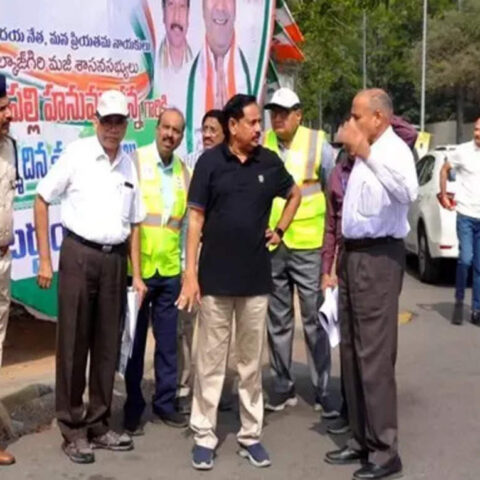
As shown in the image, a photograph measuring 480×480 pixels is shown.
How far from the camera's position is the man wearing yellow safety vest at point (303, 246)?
5758 mm

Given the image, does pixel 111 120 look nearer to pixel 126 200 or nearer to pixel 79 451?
pixel 126 200

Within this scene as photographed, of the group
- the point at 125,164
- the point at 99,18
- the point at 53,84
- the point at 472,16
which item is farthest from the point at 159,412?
the point at 472,16

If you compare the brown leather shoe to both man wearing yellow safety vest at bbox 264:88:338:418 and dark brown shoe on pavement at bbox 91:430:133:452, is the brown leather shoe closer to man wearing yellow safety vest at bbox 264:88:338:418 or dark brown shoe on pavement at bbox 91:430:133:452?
dark brown shoe on pavement at bbox 91:430:133:452

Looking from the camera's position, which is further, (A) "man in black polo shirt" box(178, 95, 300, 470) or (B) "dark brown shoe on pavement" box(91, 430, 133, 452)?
(B) "dark brown shoe on pavement" box(91, 430, 133, 452)

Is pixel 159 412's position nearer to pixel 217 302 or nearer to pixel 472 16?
pixel 217 302

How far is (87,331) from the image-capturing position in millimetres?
5012

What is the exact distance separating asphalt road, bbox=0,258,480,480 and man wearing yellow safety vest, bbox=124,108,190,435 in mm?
284

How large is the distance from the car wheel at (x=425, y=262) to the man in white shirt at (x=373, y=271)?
20.4 feet

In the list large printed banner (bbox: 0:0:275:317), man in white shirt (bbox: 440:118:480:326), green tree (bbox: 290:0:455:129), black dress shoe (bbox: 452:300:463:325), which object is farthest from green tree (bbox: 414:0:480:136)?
large printed banner (bbox: 0:0:275:317)

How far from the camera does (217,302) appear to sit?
4867 mm

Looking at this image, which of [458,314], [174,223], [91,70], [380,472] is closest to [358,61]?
[458,314]

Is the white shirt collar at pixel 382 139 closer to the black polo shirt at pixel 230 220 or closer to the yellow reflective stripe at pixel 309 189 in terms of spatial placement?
the black polo shirt at pixel 230 220

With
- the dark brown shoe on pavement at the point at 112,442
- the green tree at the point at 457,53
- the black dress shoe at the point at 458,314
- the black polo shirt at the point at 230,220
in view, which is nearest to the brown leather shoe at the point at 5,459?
the dark brown shoe on pavement at the point at 112,442

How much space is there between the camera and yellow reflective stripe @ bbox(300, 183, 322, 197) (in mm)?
5789
